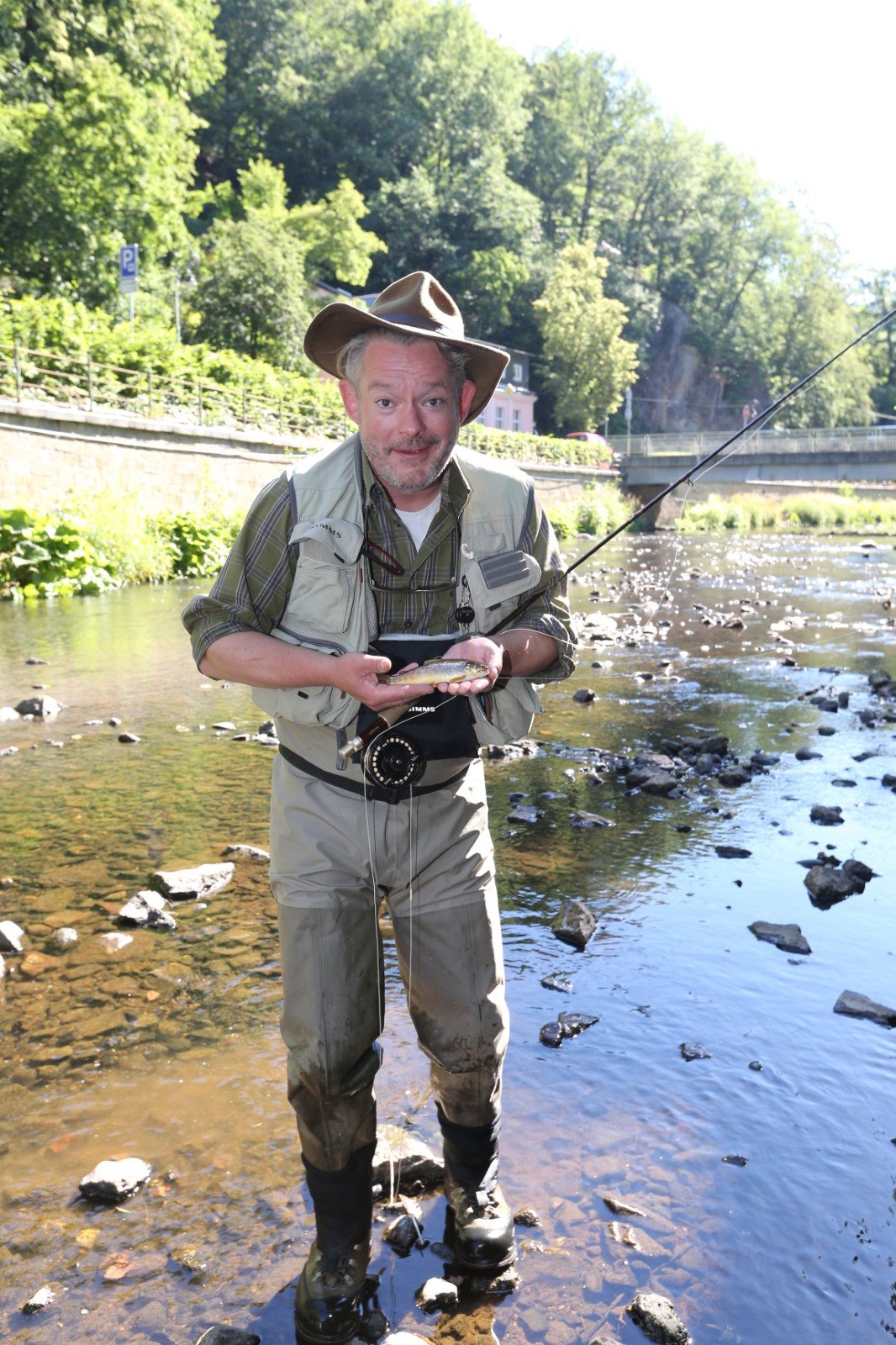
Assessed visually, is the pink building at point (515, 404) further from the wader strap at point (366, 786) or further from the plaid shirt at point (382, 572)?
the wader strap at point (366, 786)

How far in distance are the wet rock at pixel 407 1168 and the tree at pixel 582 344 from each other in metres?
84.4

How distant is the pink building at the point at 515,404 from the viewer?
3275 inches

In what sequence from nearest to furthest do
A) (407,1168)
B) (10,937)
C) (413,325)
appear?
(413,325), (407,1168), (10,937)

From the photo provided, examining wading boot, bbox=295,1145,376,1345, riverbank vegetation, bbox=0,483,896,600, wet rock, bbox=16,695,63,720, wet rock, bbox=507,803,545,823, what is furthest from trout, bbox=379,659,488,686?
riverbank vegetation, bbox=0,483,896,600

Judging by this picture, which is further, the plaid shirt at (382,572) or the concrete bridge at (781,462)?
the concrete bridge at (781,462)

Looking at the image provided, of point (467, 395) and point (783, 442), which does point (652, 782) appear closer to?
point (467, 395)

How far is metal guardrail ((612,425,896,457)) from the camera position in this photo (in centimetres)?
5481

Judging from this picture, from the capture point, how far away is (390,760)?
9.86 feet

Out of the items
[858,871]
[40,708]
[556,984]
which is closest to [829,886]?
[858,871]

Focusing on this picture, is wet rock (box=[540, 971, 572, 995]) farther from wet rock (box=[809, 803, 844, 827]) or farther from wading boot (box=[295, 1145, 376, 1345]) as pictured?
wet rock (box=[809, 803, 844, 827])

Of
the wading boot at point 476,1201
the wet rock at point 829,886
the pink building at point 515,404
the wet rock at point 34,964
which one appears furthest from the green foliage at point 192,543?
the pink building at point 515,404

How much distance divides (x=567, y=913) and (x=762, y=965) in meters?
0.95

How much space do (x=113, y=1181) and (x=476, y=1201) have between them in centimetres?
110

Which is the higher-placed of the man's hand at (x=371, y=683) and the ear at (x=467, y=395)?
the ear at (x=467, y=395)
